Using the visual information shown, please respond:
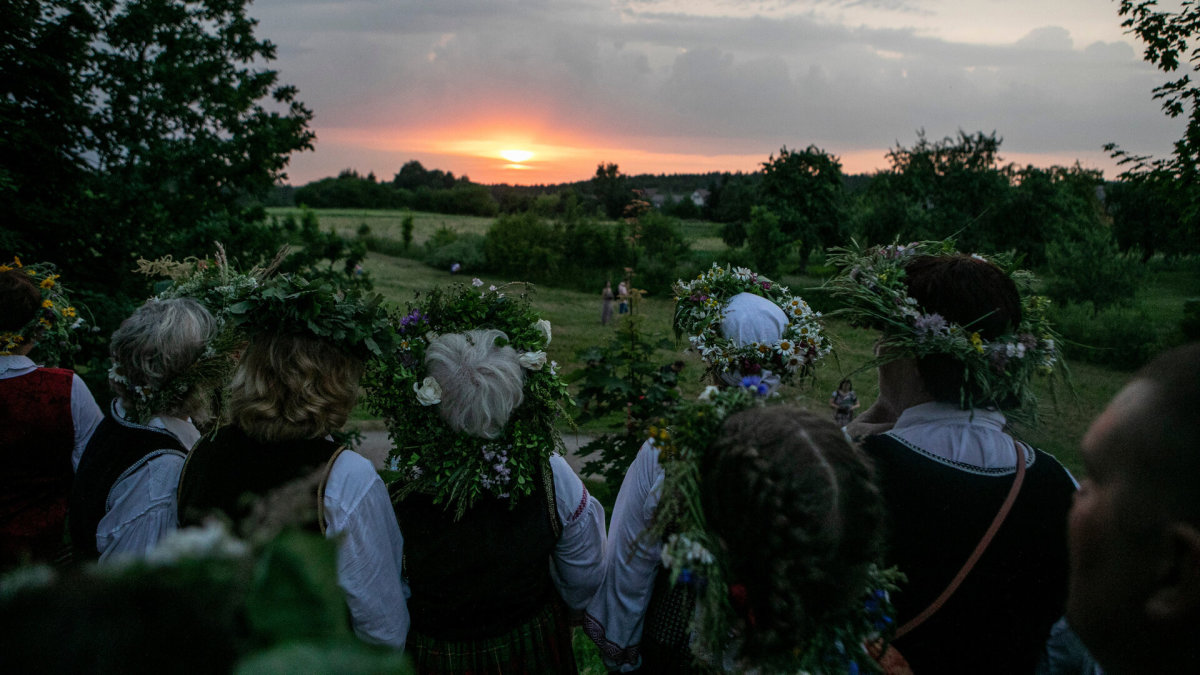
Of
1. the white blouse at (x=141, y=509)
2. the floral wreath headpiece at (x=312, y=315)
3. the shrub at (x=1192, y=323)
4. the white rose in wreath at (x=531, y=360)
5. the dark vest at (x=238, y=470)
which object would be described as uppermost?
the floral wreath headpiece at (x=312, y=315)

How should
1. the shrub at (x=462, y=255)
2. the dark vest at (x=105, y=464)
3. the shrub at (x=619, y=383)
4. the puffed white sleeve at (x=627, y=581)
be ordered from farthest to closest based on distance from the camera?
the shrub at (x=462, y=255)
the shrub at (x=619, y=383)
the dark vest at (x=105, y=464)
the puffed white sleeve at (x=627, y=581)

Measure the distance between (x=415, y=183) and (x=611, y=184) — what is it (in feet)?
115

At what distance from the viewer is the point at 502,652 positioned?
2365 mm

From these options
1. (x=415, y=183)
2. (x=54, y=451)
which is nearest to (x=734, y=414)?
(x=54, y=451)

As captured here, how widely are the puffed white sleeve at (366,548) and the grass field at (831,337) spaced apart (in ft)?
3.04

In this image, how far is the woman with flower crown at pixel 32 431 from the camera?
294 cm

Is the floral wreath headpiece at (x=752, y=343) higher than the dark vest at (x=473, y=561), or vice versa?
the floral wreath headpiece at (x=752, y=343)

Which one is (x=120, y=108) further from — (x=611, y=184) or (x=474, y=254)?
(x=611, y=184)

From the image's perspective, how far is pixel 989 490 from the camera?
1784mm

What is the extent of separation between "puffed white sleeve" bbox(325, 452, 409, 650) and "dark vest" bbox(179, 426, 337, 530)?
0.25ft

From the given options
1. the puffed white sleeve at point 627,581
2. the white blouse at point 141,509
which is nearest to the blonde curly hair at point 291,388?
the white blouse at point 141,509

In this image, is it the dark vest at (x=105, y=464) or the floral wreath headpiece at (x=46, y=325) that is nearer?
the dark vest at (x=105, y=464)

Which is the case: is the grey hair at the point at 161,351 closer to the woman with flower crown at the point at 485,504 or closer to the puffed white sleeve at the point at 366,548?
the woman with flower crown at the point at 485,504

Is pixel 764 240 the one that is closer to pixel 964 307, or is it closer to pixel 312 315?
pixel 964 307
